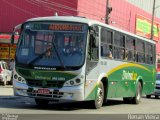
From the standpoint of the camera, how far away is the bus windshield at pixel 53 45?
54.7 ft

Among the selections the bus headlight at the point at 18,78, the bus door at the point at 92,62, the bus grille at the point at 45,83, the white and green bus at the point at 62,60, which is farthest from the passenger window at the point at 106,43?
the bus headlight at the point at 18,78

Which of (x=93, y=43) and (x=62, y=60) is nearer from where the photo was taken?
(x=62, y=60)

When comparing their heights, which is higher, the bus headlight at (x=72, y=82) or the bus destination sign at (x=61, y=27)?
the bus destination sign at (x=61, y=27)

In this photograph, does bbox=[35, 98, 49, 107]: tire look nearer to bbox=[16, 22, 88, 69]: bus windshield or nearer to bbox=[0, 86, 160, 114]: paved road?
bbox=[0, 86, 160, 114]: paved road

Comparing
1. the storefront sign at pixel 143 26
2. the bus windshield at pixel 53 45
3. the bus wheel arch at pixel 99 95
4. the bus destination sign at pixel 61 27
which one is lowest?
the bus wheel arch at pixel 99 95

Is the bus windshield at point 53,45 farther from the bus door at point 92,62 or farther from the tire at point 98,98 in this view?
the tire at point 98,98

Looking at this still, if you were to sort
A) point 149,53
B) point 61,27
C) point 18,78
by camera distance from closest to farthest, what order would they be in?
point 18,78, point 61,27, point 149,53

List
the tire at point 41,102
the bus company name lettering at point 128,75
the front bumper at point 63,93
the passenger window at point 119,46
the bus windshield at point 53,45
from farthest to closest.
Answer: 1. the bus company name lettering at point 128,75
2. the passenger window at point 119,46
3. the tire at point 41,102
4. the bus windshield at point 53,45
5. the front bumper at point 63,93

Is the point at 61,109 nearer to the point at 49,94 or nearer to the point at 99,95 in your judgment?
the point at 49,94

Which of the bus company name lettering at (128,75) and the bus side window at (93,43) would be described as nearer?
the bus side window at (93,43)

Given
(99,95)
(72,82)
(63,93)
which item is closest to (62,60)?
(72,82)

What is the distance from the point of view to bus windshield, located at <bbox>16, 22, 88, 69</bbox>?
54.7 ft

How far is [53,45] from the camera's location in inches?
664

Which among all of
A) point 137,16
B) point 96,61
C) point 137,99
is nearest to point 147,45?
point 137,99
